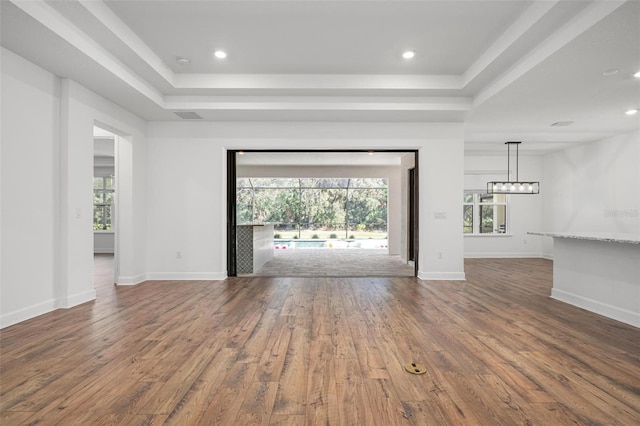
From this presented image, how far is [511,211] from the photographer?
29.3ft

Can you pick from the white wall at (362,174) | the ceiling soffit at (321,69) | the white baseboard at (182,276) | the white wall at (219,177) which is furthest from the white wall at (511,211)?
the white baseboard at (182,276)

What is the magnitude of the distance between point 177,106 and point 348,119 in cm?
266

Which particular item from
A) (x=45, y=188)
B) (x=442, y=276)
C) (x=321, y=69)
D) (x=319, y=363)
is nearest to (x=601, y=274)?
(x=442, y=276)

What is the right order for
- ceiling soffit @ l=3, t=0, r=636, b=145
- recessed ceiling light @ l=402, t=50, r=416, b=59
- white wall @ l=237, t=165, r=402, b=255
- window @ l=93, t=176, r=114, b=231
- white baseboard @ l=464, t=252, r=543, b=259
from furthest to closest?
window @ l=93, t=176, r=114, b=231 → white wall @ l=237, t=165, r=402, b=255 → white baseboard @ l=464, t=252, r=543, b=259 → recessed ceiling light @ l=402, t=50, r=416, b=59 → ceiling soffit @ l=3, t=0, r=636, b=145

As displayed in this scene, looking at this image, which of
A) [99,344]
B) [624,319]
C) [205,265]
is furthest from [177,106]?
[624,319]

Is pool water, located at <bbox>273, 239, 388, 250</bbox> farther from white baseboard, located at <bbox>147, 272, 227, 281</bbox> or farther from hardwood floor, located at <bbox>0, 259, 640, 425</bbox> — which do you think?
hardwood floor, located at <bbox>0, 259, 640, 425</bbox>

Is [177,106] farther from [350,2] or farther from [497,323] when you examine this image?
[497,323]

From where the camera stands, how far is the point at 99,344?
275 centimetres

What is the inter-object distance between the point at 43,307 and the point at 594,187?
33.2ft

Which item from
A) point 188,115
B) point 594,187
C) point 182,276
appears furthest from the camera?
point 594,187

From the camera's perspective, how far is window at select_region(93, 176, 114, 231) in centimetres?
985

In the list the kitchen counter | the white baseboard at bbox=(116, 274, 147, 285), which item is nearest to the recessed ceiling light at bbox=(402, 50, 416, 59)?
the kitchen counter

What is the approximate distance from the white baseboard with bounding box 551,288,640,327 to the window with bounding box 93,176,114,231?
36.1 feet

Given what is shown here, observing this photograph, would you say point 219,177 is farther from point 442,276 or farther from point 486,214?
point 486,214
